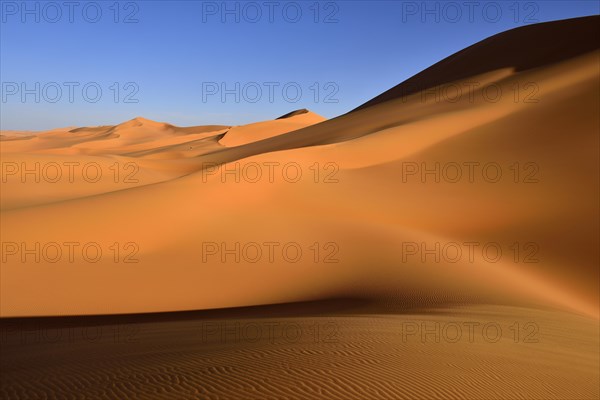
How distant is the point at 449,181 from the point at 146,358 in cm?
1107

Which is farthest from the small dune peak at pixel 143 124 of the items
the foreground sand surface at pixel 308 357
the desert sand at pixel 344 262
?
the foreground sand surface at pixel 308 357

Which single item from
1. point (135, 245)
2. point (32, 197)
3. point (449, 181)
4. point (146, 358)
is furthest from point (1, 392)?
point (32, 197)

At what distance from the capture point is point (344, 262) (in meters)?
7.75

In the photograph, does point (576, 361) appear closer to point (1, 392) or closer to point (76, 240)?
point (1, 392)

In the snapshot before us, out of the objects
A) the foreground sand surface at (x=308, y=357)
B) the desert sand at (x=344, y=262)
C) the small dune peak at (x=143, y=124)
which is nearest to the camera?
the foreground sand surface at (x=308, y=357)

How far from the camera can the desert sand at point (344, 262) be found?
3189 millimetres

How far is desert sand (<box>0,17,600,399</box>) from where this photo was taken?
10.5ft

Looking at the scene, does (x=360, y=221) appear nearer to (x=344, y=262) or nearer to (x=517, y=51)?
(x=344, y=262)

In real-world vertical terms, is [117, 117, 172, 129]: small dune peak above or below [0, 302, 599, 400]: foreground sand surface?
above

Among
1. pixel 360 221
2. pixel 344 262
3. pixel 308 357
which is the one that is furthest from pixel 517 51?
pixel 308 357

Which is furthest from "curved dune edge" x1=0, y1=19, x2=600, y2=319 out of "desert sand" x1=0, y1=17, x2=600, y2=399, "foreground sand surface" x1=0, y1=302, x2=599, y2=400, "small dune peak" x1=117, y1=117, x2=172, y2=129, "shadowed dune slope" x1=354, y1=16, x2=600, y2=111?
"small dune peak" x1=117, y1=117, x2=172, y2=129

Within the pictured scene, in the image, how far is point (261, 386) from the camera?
9.07ft

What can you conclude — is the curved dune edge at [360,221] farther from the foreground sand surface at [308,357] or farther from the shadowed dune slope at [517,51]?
the shadowed dune slope at [517,51]

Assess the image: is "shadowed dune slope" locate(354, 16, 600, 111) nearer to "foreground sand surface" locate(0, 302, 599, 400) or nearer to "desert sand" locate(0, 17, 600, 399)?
"desert sand" locate(0, 17, 600, 399)
